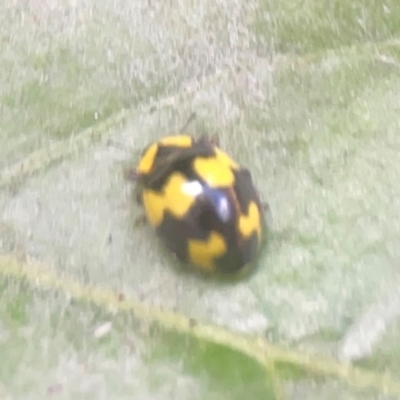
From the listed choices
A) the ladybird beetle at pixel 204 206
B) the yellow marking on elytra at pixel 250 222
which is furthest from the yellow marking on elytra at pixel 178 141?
the yellow marking on elytra at pixel 250 222

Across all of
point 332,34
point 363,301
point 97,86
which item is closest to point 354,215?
point 363,301

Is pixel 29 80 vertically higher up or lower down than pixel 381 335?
higher up

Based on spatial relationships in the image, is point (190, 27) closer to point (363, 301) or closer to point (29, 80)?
point (29, 80)

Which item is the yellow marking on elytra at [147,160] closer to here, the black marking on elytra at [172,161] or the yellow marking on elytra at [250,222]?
the black marking on elytra at [172,161]

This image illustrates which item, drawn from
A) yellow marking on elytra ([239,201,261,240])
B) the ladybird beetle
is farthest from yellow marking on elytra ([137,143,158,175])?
yellow marking on elytra ([239,201,261,240])

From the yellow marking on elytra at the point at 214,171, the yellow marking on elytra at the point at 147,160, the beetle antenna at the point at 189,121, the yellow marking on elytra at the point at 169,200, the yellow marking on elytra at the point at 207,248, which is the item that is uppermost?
the beetle antenna at the point at 189,121

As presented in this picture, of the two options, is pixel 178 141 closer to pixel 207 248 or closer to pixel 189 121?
pixel 189 121
